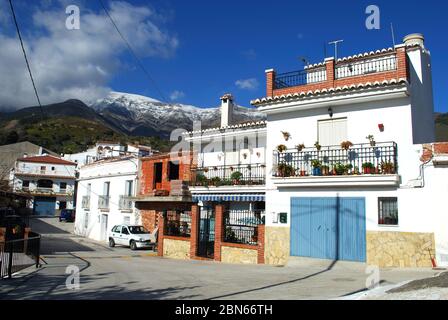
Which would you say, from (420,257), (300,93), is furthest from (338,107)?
(420,257)

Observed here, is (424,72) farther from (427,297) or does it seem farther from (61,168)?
(61,168)

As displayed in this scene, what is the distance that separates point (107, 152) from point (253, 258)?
102 feet

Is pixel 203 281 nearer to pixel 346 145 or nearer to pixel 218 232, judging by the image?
pixel 218 232

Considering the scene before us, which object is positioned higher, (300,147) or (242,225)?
(300,147)

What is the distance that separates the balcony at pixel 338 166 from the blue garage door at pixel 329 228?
89 cm

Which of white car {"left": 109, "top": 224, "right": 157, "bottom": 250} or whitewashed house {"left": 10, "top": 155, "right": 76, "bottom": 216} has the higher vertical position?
whitewashed house {"left": 10, "top": 155, "right": 76, "bottom": 216}

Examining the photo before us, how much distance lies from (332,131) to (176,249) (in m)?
11.1

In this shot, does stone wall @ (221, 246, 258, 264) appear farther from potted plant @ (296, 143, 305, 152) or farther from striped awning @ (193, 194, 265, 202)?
potted plant @ (296, 143, 305, 152)

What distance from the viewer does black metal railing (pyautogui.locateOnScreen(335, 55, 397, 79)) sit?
18016 mm

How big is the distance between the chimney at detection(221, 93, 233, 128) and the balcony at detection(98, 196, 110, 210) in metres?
14.8

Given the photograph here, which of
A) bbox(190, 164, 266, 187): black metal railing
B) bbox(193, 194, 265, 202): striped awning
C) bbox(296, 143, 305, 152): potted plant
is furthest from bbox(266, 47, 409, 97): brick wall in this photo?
bbox(193, 194, 265, 202): striped awning

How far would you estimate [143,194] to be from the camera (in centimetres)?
3228

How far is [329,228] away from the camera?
17781 mm

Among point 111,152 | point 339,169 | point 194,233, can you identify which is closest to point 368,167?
point 339,169
